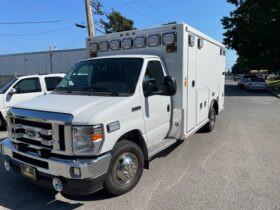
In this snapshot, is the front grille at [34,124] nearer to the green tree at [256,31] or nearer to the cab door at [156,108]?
the cab door at [156,108]

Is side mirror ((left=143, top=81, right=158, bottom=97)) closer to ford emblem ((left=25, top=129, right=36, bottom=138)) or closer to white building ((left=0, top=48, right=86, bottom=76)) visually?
ford emblem ((left=25, top=129, right=36, bottom=138))

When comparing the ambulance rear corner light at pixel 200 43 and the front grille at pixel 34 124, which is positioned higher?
the ambulance rear corner light at pixel 200 43

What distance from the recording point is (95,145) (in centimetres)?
364

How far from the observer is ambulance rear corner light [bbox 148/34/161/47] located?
5.65 metres

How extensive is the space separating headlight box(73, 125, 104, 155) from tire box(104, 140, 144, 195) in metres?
0.42

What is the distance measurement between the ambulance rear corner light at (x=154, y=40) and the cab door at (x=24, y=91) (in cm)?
559

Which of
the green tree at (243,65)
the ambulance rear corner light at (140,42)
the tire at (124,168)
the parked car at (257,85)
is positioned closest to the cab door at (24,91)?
the ambulance rear corner light at (140,42)

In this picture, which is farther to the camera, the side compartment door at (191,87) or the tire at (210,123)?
the tire at (210,123)

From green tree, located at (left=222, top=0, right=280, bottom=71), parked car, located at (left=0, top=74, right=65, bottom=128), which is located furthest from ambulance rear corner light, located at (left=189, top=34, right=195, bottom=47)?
green tree, located at (left=222, top=0, right=280, bottom=71)

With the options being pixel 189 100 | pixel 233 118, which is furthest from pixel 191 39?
pixel 233 118

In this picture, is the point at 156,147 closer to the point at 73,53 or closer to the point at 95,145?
the point at 95,145

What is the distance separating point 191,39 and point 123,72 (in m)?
1.91

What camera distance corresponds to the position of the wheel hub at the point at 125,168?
165 inches

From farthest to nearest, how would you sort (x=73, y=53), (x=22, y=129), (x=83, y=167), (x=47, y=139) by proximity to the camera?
(x=73, y=53) < (x=22, y=129) < (x=47, y=139) < (x=83, y=167)
